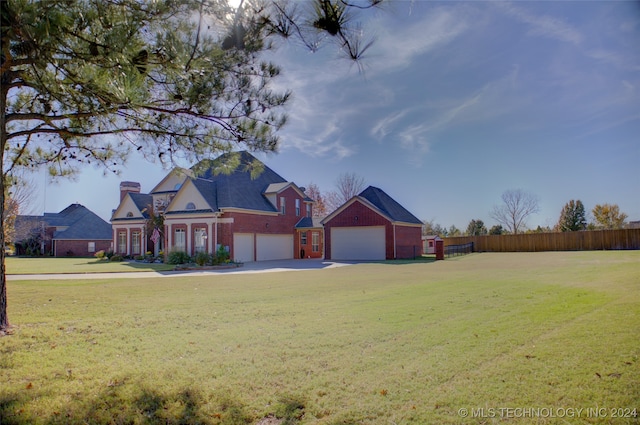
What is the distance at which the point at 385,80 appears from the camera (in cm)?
745

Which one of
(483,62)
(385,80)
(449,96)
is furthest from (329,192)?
(385,80)

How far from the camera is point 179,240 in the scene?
89.8 feet

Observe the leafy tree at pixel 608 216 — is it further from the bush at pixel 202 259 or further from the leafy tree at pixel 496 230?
the bush at pixel 202 259

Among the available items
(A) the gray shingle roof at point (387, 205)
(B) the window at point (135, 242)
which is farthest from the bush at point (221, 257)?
(B) the window at point (135, 242)

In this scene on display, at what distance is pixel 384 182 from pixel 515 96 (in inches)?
965

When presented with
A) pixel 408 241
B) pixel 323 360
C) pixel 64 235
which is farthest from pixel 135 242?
pixel 323 360

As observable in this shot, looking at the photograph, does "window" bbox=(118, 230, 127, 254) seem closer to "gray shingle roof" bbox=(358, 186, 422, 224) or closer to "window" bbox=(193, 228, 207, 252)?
"window" bbox=(193, 228, 207, 252)

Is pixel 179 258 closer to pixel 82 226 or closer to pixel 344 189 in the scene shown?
pixel 82 226

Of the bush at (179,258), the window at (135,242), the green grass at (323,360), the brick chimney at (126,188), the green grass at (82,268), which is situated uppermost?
the brick chimney at (126,188)

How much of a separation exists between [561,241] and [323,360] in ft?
124

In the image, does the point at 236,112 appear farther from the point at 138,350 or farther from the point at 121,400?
the point at 121,400

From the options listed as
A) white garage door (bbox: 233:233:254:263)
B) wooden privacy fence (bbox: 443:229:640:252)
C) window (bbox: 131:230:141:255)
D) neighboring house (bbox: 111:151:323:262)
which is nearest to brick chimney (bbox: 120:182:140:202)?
neighboring house (bbox: 111:151:323:262)

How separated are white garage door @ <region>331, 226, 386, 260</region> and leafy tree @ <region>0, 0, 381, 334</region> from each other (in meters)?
22.4

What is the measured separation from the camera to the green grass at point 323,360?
3557 millimetres
